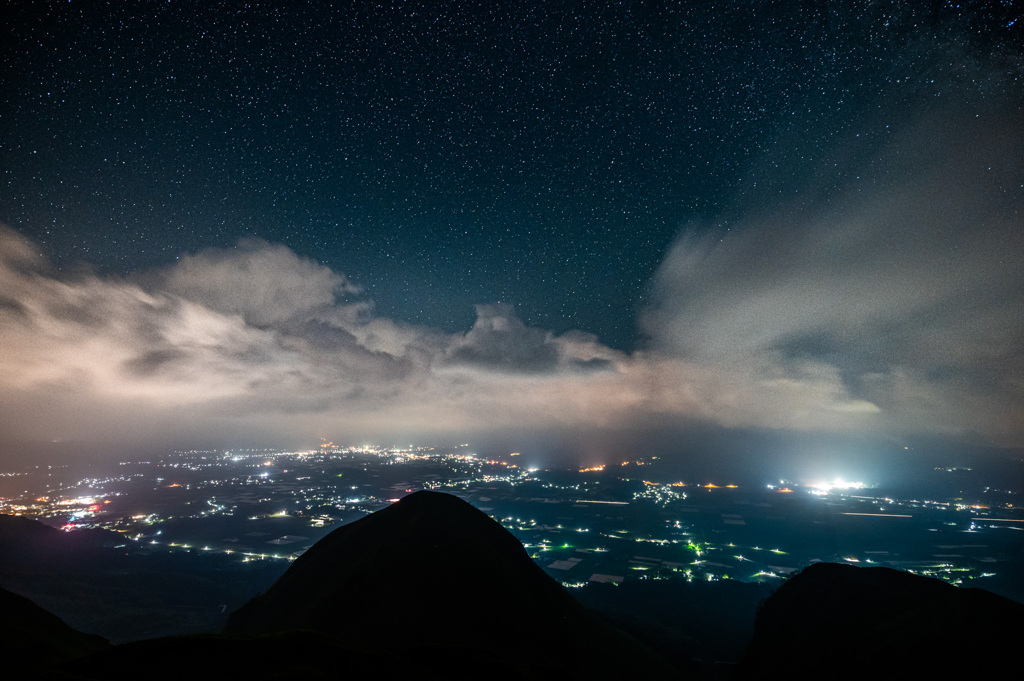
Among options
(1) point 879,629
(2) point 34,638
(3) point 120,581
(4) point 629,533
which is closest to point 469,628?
(2) point 34,638

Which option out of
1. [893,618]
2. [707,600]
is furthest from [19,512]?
[893,618]

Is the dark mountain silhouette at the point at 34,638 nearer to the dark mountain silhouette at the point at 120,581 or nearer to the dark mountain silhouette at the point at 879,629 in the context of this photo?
the dark mountain silhouette at the point at 120,581

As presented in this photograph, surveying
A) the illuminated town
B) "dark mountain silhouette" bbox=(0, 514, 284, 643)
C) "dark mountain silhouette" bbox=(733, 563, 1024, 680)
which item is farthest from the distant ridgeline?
the illuminated town

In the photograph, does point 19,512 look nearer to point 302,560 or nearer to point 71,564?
point 71,564

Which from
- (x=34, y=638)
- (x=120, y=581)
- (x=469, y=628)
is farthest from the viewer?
(x=120, y=581)

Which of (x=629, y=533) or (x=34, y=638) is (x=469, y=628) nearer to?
(x=34, y=638)

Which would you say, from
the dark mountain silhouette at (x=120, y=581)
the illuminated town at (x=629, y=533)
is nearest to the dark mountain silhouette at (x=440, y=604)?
the dark mountain silhouette at (x=120, y=581)
